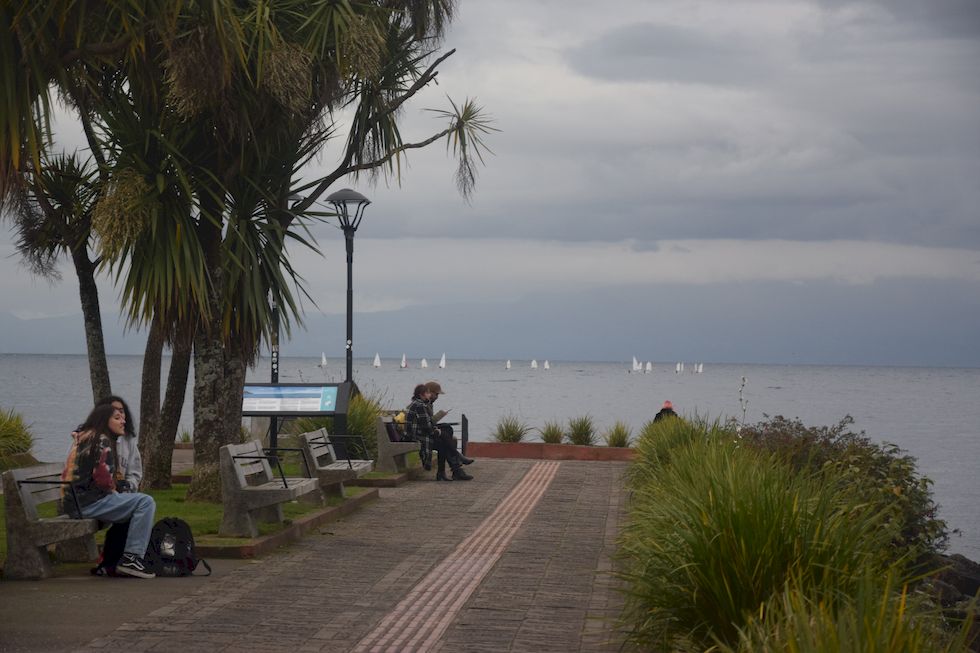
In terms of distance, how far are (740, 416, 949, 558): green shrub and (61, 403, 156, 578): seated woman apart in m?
5.21

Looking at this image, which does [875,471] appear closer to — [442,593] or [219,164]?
[442,593]

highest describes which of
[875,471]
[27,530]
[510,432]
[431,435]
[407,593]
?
[875,471]

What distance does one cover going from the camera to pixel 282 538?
38.1 feet

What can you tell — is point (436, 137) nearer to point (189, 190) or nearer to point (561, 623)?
point (189, 190)

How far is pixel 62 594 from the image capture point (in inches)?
347

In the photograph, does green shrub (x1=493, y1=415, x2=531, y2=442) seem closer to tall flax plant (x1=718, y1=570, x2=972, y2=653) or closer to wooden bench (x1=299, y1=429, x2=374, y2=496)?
wooden bench (x1=299, y1=429, x2=374, y2=496)

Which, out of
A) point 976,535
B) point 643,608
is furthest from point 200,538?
point 976,535

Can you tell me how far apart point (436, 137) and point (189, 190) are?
4603mm

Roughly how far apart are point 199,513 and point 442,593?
4.71 meters

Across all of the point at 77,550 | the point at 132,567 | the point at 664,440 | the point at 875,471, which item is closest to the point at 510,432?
the point at 664,440

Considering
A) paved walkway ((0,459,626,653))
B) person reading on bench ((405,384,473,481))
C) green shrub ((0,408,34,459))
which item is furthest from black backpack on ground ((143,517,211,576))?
green shrub ((0,408,34,459))

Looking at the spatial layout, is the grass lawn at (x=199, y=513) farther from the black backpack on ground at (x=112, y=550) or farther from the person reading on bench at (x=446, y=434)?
the person reading on bench at (x=446, y=434)

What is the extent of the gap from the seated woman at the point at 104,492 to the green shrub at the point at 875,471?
5214 millimetres

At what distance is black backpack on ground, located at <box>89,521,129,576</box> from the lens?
964 centimetres
